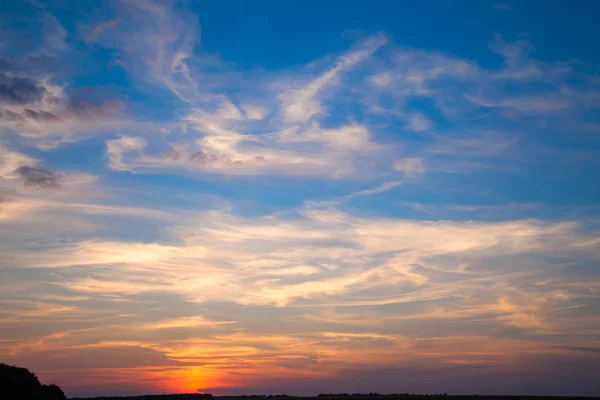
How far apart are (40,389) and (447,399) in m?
140

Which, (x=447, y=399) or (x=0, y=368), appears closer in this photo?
(x=0, y=368)

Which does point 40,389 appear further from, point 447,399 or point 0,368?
point 447,399

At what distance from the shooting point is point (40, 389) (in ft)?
287

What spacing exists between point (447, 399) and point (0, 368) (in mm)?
145264

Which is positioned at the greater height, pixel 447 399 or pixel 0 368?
pixel 0 368

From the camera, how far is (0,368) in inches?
3423

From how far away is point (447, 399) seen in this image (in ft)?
616

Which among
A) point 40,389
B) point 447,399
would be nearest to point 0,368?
point 40,389

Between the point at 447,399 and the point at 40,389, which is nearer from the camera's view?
the point at 40,389

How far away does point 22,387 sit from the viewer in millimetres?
82625

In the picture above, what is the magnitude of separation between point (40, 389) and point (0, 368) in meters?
6.93

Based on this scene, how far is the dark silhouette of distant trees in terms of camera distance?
261ft

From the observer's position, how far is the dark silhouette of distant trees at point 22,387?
79625 mm
